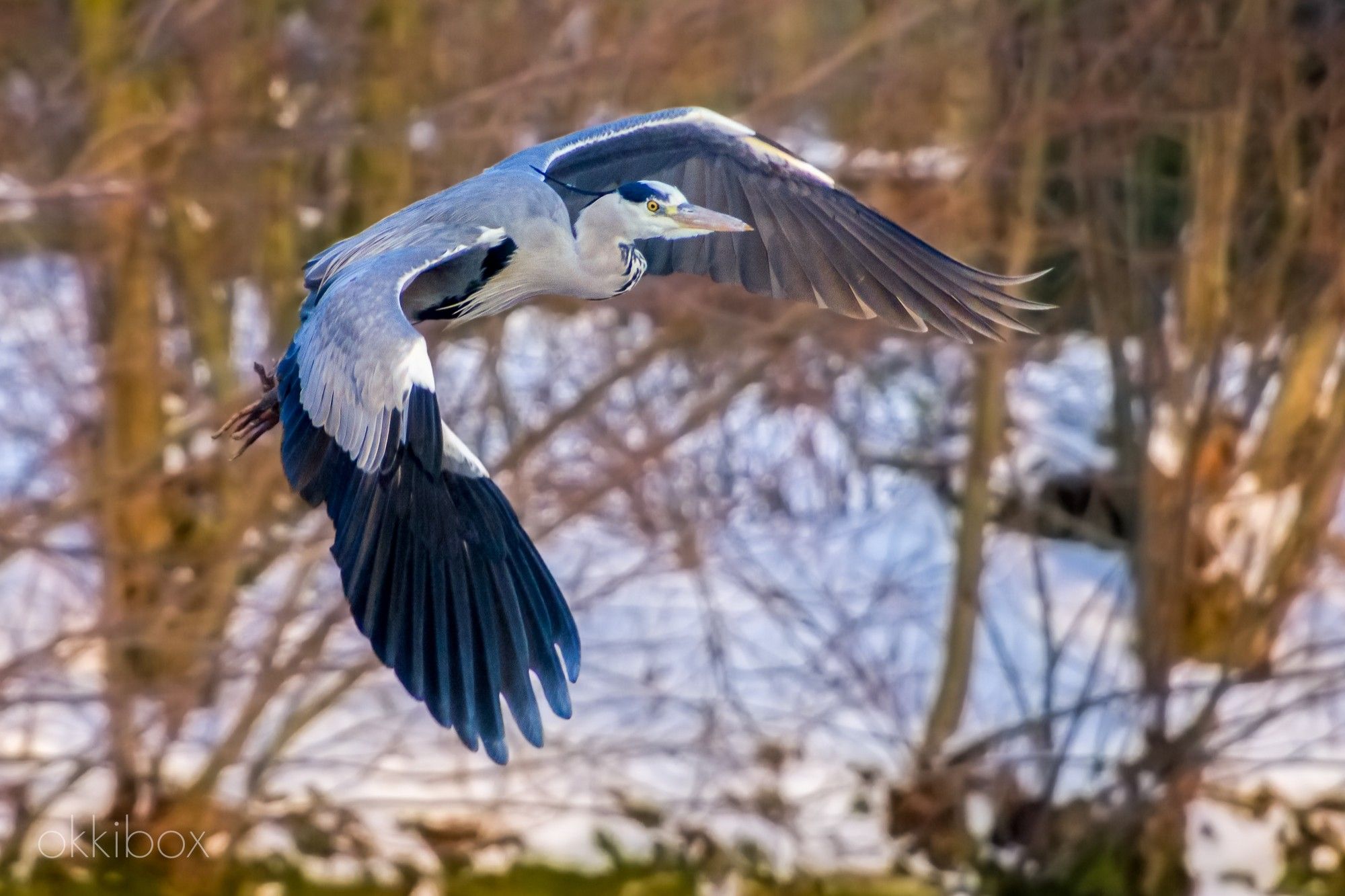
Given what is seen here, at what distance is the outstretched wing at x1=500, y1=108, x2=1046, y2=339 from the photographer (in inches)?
142

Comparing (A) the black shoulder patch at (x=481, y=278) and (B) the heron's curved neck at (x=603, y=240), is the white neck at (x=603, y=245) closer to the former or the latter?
(B) the heron's curved neck at (x=603, y=240)

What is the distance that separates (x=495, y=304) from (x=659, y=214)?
0.37 m

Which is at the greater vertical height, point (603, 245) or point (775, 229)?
point (775, 229)

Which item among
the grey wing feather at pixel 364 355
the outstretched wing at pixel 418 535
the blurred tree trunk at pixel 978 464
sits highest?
the blurred tree trunk at pixel 978 464

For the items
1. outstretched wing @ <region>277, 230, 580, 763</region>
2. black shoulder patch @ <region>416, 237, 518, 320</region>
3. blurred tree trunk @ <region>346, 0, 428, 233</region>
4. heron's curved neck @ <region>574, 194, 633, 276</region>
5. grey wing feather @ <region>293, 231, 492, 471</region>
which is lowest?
outstretched wing @ <region>277, 230, 580, 763</region>

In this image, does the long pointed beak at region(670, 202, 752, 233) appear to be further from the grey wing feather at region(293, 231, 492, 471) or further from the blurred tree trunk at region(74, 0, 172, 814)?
the blurred tree trunk at region(74, 0, 172, 814)

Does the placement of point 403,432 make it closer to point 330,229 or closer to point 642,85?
point 642,85

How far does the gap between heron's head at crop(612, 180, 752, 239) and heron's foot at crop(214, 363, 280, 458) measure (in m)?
0.72

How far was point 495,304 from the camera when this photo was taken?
3586 mm

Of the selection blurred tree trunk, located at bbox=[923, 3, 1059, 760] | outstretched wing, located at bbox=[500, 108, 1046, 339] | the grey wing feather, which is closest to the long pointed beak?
outstretched wing, located at bbox=[500, 108, 1046, 339]

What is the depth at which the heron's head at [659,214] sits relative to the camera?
137 inches

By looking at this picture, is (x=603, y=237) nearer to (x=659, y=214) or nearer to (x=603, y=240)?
(x=603, y=240)

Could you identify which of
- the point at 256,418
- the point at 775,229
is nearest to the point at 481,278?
the point at 256,418

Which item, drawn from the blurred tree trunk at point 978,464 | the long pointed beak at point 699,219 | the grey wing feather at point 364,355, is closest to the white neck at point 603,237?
the long pointed beak at point 699,219
